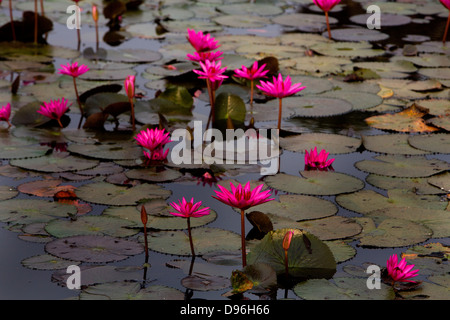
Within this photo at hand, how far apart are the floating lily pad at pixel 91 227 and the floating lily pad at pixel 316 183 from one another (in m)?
0.69

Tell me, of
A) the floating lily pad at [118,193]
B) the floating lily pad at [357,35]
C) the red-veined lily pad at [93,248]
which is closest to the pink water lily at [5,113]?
the floating lily pad at [118,193]

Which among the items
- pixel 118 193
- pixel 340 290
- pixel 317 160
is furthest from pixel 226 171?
pixel 340 290

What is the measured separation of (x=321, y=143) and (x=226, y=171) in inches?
22.0

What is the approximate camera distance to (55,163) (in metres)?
3.18

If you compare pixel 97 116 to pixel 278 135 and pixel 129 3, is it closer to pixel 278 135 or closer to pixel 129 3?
pixel 278 135

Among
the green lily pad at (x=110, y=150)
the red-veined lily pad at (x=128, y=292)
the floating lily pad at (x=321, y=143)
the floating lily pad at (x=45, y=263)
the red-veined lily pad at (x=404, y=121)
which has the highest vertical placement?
the red-veined lily pad at (x=404, y=121)

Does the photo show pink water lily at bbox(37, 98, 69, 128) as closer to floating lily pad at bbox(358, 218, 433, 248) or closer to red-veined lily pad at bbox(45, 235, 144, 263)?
red-veined lily pad at bbox(45, 235, 144, 263)

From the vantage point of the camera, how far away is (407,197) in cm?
290

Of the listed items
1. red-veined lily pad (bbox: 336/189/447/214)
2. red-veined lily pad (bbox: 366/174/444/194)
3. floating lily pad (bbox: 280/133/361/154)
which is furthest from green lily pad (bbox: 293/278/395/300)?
floating lily pad (bbox: 280/133/361/154)

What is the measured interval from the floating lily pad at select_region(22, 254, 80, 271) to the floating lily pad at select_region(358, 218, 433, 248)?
100 centimetres

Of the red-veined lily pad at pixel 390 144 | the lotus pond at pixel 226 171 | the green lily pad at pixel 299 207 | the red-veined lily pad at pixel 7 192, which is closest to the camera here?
the lotus pond at pixel 226 171

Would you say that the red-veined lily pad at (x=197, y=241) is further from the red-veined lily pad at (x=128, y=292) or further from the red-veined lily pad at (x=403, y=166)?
the red-veined lily pad at (x=403, y=166)

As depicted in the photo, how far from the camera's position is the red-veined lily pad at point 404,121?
3672mm
